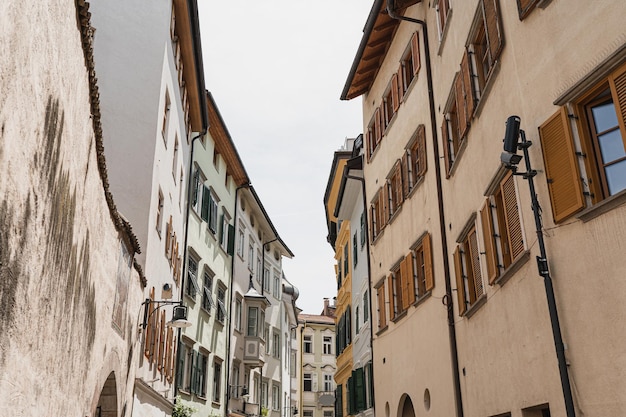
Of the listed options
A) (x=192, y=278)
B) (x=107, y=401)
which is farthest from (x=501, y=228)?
(x=192, y=278)

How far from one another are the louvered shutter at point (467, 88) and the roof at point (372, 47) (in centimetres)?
556

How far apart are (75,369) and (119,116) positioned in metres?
9.65

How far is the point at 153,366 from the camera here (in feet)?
56.2

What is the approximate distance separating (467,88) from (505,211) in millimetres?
2838

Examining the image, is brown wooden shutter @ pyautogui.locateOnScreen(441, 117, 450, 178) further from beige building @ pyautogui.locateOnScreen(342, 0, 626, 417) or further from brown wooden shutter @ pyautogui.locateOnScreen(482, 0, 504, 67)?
brown wooden shutter @ pyautogui.locateOnScreen(482, 0, 504, 67)

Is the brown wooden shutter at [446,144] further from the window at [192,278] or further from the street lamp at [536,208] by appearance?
the window at [192,278]

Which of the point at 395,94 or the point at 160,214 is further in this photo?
the point at 395,94

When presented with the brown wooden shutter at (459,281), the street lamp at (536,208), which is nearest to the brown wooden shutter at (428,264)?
the brown wooden shutter at (459,281)

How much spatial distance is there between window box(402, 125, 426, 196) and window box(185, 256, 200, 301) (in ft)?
30.0

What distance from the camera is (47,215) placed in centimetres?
618

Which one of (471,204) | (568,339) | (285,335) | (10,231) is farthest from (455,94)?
(285,335)

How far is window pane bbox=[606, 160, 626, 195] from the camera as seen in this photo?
6680mm

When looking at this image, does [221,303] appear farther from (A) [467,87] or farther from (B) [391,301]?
(A) [467,87]

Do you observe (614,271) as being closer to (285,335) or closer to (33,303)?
(33,303)
